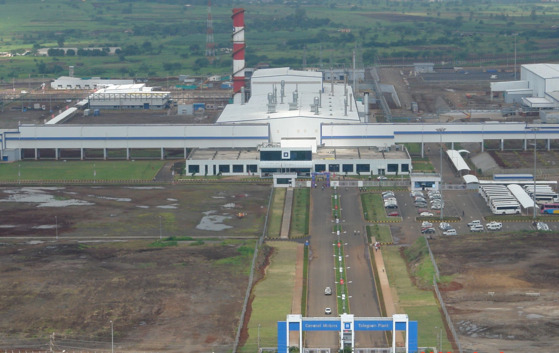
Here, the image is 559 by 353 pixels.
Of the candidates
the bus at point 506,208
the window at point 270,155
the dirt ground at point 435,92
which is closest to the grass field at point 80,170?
the window at point 270,155

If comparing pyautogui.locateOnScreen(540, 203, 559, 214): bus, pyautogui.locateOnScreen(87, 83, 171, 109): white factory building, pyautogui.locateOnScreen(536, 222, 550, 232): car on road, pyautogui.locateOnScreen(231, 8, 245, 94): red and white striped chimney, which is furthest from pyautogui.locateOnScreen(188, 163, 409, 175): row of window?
pyautogui.locateOnScreen(87, 83, 171, 109): white factory building

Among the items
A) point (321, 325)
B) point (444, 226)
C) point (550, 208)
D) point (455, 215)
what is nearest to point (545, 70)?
point (550, 208)

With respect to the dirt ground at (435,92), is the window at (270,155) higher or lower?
lower

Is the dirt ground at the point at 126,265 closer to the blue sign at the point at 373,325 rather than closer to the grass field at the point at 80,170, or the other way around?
Result: the grass field at the point at 80,170

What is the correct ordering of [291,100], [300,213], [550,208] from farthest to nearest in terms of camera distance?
[291,100]
[300,213]
[550,208]

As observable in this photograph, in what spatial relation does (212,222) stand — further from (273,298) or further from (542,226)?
(542,226)

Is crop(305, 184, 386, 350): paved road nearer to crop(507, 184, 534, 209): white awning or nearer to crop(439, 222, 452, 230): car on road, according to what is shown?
crop(439, 222, 452, 230): car on road

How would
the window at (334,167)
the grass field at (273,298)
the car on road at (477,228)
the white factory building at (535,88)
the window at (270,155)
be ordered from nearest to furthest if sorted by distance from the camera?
the grass field at (273,298) < the car on road at (477,228) < the window at (334,167) < the window at (270,155) < the white factory building at (535,88)
